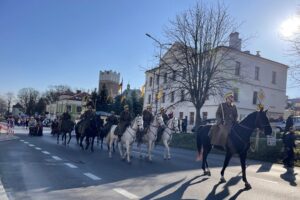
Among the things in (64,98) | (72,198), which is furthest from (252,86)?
(64,98)

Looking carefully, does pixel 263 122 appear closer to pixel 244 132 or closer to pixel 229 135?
pixel 244 132

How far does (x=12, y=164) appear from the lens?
13.1m

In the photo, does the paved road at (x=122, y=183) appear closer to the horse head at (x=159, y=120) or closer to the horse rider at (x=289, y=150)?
the horse head at (x=159, y=120)

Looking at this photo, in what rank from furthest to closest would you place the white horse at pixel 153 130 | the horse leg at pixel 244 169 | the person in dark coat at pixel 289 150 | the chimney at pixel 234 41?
the chimney at pixel 234 41 < the person in dark coat at pixel 289 150 < the white horse at pixel 153 130 < the horse leg at pixel 244 169

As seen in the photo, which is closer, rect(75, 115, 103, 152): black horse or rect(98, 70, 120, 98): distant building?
rect(75, 115, 103, 152): black horse

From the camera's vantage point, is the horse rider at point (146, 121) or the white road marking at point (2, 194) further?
the horse rider at point (146, 121)

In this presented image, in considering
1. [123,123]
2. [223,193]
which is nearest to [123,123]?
[123,123]

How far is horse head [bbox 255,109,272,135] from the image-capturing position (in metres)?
10.7

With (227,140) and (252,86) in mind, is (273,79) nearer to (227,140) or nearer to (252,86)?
(252,86)

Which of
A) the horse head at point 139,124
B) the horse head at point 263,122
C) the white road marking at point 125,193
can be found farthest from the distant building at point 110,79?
the white road marking at point 125,193

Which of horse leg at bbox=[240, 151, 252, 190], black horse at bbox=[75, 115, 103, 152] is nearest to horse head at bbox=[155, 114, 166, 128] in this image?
black horse at bbox=[75, 115, 103, 152]

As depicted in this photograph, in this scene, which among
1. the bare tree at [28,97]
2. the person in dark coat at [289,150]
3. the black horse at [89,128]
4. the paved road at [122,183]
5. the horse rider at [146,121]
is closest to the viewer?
the paved road at [122,183]

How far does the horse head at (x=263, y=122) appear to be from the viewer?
10.7m

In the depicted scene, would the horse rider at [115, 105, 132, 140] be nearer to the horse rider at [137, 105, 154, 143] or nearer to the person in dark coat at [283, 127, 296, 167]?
the horse rider at [137, 105, 154, 143]
